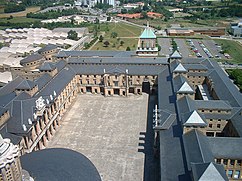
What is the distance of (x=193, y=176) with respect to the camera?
3266cm

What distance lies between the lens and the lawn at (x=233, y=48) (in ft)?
368

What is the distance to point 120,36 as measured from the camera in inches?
6068

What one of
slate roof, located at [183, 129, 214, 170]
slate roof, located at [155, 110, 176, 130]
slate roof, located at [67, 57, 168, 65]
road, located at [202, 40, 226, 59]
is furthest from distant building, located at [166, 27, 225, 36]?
slate roof, located at [183, 129, 214, 170]

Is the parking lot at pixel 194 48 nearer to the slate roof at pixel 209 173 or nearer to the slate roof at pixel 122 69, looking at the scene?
the slate roof at pixel 122 69

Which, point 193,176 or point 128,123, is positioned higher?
point 193,176

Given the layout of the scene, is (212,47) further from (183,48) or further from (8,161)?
(8,161)

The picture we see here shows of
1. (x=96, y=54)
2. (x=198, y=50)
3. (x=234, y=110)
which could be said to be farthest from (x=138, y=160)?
(x=198, y=50)

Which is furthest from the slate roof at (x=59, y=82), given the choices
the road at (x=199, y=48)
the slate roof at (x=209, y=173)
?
the road at (x=199, y=48)

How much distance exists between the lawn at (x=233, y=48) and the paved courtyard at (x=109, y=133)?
5680 centimetres

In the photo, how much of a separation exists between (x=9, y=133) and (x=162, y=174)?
87.4 feet

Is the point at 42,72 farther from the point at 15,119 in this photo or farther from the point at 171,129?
the point at 171,129

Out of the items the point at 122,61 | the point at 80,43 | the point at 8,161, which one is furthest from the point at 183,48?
the point at 8,161

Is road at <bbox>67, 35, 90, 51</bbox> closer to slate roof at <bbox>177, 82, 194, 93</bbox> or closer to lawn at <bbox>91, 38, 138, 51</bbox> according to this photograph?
lawn at <bbox>91, 38, 138, 51</bbox>

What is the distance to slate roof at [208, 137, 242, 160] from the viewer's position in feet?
132
